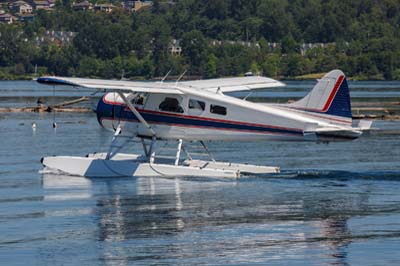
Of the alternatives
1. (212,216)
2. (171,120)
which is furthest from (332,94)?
(212,216)

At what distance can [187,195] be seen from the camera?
1936 centimetres

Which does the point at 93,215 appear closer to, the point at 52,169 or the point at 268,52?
the point at 52,169

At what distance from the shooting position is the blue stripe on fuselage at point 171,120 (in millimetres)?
20828

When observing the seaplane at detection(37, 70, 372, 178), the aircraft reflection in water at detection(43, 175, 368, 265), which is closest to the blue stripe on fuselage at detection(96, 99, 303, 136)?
the seaplane at detection(37, 70, 372, 178)

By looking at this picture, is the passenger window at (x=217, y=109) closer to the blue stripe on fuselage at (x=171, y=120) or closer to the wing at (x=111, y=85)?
the blue stripe on fuselage at (x=171, y=120)

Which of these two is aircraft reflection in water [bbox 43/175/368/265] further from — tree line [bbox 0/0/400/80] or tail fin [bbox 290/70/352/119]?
tree line [bbox 0/0/400/80]

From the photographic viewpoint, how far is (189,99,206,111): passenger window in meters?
21.4

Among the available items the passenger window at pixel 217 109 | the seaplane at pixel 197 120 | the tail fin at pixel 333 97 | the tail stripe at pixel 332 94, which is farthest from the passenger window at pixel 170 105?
the tail stripe at pixel 332 94

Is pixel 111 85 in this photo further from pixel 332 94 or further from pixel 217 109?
pixel 332 94

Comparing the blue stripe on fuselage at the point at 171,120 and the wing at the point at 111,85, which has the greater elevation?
the wing at the point at 111,85

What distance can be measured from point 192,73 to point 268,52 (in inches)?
523

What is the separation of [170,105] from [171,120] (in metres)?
0.27

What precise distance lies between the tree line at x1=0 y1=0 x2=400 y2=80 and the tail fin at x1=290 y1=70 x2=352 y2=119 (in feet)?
273

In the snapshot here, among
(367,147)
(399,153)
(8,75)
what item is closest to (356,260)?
(399,153)
